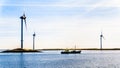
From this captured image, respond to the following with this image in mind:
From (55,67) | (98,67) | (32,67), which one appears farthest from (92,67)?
Result: (32,67)

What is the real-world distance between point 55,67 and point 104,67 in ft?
65.7

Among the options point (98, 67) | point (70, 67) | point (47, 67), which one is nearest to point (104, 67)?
point (98, 67)

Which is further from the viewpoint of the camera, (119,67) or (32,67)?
(32,67)

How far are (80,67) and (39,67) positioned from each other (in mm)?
17539

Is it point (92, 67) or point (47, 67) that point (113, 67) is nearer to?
point (92, 67)

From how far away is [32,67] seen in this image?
529 ft

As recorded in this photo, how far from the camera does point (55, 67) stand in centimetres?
15788

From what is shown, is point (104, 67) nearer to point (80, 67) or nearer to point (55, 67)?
point (80, 67)

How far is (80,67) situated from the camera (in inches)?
6147

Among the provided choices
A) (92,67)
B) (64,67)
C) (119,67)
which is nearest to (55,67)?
(64,67)

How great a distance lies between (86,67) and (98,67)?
4723mm

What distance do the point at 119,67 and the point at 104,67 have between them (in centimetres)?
579

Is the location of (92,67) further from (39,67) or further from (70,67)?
(39,67)

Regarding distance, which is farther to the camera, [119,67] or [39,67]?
[39,67]
